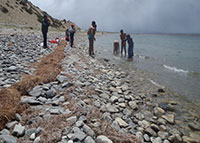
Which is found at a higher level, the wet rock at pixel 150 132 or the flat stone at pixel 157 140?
the wet rock at pixel 150 132

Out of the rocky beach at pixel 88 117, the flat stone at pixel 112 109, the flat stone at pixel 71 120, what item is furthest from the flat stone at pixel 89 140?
the flat stone at pixel 112 109

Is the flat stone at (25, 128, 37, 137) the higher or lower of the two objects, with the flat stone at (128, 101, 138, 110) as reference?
higher

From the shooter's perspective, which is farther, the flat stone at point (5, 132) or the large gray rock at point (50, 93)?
the large gray rock at point (50, 93)

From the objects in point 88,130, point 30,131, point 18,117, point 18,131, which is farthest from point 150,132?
point 18,117

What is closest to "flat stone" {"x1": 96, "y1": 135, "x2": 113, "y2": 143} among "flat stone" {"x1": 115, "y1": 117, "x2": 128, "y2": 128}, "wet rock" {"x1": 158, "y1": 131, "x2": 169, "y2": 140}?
"flat stone" {"x1": 115, "y1": 117, "x2": 128, "y2": 128}

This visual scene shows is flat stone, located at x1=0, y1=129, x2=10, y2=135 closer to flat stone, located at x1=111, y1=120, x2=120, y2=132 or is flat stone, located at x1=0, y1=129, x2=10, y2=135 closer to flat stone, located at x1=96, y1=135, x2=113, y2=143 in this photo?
flat stone, located at x1=96, y1=135, x2=113, y2=143

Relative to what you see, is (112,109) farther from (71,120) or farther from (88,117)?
(71,120)

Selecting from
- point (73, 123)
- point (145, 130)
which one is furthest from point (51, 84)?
point (145, 130)

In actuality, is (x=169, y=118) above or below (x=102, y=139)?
below

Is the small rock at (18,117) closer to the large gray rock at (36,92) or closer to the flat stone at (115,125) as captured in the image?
the large gray rock at (36,92)

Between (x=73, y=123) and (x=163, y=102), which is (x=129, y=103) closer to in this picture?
(x=163, y=102)

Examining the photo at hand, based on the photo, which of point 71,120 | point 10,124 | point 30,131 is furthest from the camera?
point 71,120

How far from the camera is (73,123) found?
2992 mm

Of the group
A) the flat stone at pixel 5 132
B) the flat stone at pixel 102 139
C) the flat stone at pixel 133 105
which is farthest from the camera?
the flat stone at pixel 133 105
